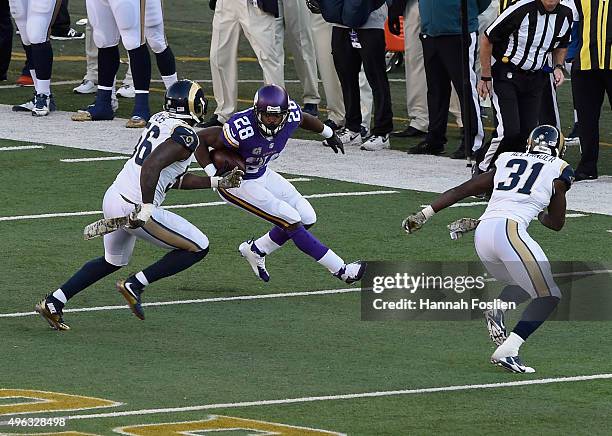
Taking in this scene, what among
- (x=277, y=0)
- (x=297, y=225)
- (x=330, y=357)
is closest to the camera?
(x=330, y=357)

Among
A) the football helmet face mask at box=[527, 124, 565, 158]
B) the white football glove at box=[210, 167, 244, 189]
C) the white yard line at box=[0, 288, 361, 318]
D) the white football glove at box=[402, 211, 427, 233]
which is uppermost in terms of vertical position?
the football helmet face mask at box=[527, 124, 565, 158]

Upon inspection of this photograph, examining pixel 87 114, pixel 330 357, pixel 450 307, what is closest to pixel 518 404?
pixel 330 357

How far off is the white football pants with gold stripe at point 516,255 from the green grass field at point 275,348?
1.23 ft

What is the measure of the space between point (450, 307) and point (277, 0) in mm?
6365

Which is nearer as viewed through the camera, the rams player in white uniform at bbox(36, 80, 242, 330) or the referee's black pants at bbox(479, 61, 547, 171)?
the rams player in white uniform at bbox(36, 80, 242, 330)

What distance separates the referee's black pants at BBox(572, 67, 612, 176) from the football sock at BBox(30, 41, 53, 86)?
5407 millimetres

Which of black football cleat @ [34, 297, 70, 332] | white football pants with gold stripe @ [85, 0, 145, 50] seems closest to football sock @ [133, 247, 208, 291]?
black football cleat @ [34, 297, 70, 332]

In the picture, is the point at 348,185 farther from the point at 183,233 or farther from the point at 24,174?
the point at 183,233

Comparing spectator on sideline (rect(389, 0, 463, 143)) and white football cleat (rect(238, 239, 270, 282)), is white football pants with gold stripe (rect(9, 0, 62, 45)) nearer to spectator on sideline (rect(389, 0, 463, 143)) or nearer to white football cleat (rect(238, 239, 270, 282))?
spectator on sideline (rect(389, 0, 463, 143))

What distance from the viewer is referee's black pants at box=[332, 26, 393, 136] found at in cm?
1484

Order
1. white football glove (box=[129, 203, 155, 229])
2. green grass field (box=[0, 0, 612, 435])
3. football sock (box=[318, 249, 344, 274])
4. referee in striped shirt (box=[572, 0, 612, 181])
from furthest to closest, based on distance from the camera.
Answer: referee in striped shirt (box=[572, 0, 612, 181])
football sock (box=[318, 249, 344, 274])
white football glove (box=[129, 203, 155, 229])
green grass field (box=[0, 0, 612, 435])

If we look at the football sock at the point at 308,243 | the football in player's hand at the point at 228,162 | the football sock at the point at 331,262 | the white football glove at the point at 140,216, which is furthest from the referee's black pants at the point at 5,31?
the white football glove at the point at 140,216

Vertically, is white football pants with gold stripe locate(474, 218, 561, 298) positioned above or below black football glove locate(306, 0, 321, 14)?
above

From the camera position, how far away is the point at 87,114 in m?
16.6
